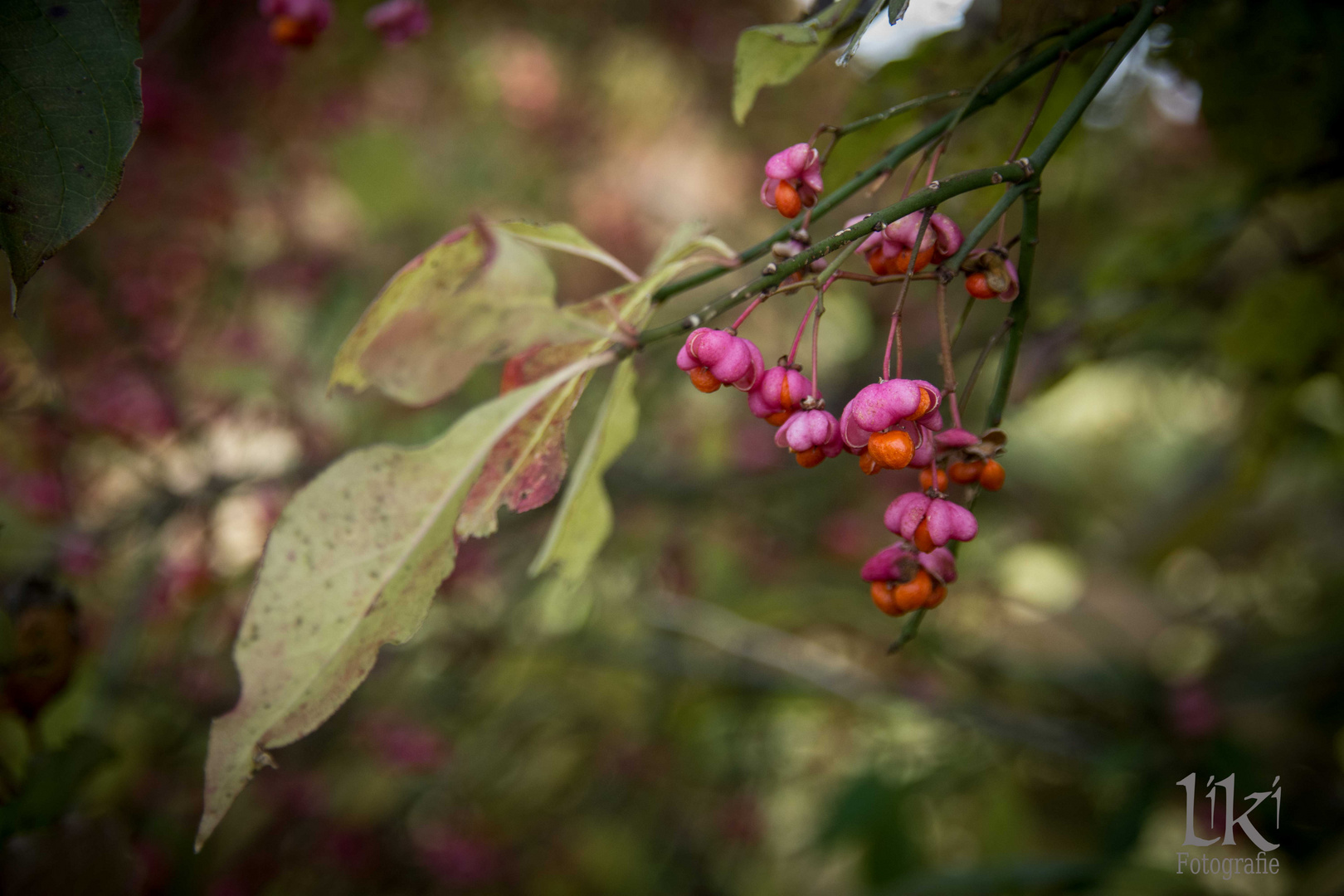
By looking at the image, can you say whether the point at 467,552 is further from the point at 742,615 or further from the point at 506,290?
the point at 506,290

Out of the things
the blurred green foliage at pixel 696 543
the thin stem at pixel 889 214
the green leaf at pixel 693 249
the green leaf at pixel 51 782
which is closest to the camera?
the thin stem at pixel 889 214

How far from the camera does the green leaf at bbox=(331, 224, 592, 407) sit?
18.0 inches

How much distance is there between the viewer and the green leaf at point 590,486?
498mm

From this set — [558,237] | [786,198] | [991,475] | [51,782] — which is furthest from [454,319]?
[51,782]

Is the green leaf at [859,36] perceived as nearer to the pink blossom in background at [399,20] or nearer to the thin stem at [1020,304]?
the thin stem at [1020,304]

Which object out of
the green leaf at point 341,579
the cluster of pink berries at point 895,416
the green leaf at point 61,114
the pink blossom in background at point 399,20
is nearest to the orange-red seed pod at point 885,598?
the cluster of pink berries at point 895,416

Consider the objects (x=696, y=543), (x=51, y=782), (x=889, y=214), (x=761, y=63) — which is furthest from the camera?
(x=696, y=543)

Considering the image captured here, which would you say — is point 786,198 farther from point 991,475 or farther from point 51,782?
point 51,782

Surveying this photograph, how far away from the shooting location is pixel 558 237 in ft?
1.58

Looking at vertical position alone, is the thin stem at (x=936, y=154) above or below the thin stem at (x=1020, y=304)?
above

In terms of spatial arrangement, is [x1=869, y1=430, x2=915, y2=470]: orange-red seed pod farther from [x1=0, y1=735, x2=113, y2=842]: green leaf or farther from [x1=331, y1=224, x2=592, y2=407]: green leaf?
[x1=0, y1=735, x2=113, y2=842]: green leaf

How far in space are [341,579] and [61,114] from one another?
28cm

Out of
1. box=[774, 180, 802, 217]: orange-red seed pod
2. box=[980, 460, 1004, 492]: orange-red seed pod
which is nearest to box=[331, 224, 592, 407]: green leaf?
box=[774, 180, 802, 217]: orange-red seed pod

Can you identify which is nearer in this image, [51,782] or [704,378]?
[704,378]
